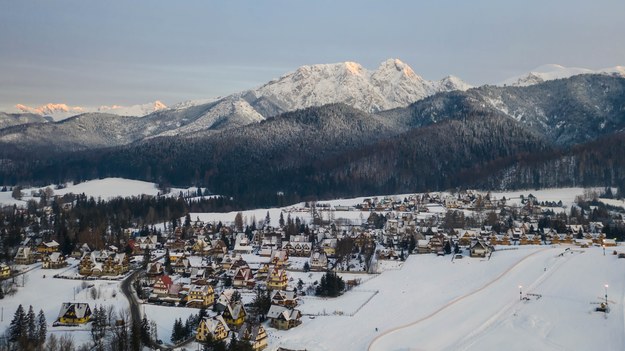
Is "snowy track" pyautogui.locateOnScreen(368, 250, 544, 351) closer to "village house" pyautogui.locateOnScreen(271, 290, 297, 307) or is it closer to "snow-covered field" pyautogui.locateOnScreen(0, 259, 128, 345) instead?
"village house" pyautogui.locateOnScreen(271, 290, 297, 307)

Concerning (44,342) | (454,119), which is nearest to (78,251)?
(44,342)

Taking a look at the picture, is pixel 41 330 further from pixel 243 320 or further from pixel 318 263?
pixel 318 263

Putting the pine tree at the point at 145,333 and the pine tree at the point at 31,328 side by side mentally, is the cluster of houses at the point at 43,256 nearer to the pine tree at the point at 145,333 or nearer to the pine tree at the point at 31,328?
the pine tree at the point at 31,328

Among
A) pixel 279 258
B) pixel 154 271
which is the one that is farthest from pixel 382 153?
pixel 154 271

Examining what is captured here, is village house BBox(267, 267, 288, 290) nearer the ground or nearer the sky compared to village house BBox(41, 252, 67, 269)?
nearer the ground

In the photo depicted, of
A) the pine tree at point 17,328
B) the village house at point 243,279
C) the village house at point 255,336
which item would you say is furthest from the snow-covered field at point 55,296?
the village house at point 255,336


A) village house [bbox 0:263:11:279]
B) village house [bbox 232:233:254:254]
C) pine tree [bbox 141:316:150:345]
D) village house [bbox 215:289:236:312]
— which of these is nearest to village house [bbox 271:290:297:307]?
village house [bbox 215:289:236:312]
